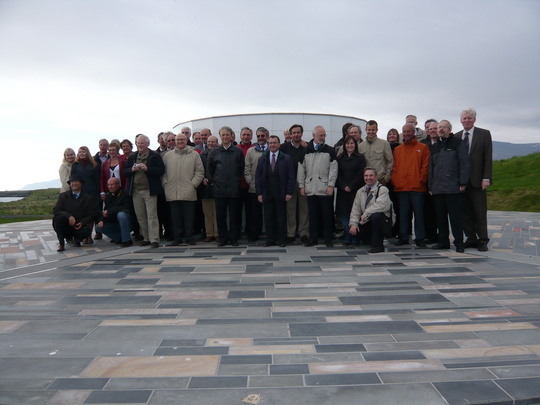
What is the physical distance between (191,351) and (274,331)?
2.36 ft

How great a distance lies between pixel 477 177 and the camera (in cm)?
702

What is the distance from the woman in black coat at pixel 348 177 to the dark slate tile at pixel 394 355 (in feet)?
15.6

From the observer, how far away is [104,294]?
493 cm

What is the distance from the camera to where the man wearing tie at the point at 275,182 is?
7.80m

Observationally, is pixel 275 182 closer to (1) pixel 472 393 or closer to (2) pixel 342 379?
(2) pixel 342 379

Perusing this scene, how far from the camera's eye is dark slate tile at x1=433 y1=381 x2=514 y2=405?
251cm

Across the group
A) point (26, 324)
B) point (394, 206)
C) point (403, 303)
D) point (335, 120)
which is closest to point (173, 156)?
point (394, 206)

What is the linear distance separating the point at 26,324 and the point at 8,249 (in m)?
4.92

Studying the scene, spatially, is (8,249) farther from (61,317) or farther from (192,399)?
(192,399)

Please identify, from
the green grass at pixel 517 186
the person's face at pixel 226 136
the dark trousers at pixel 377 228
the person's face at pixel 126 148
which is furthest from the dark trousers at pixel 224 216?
the green grass at pixel 517 186

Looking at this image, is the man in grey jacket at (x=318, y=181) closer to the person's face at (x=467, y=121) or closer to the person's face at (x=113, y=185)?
the person's face at (x=467, y=121)

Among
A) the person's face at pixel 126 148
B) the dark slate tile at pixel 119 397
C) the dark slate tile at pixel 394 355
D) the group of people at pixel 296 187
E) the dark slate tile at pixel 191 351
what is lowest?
the dark slate tile at pixel 394 355

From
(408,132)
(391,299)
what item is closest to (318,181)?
(408,132)

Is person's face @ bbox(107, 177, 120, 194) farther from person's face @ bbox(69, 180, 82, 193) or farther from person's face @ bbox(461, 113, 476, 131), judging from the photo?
person's face @ bbox(461, 113, 476, 131)
